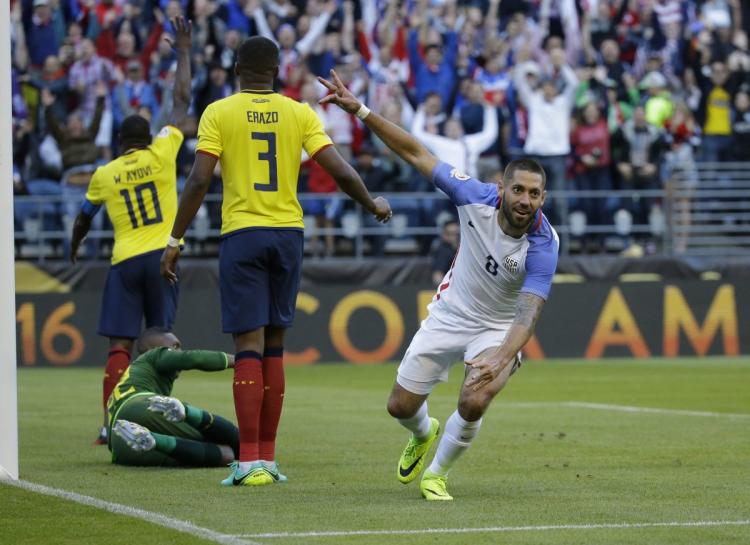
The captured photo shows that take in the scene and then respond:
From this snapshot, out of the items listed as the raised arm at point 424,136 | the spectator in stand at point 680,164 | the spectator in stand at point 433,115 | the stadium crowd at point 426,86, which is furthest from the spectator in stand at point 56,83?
the spectator in stand at point 680,164

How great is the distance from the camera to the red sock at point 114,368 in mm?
11633

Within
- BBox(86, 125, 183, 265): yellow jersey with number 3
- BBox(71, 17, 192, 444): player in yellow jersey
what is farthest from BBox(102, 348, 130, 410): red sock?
BBox(86, 125, 183, 265): yellow jersey with number 3

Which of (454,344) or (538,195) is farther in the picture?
(454,344)

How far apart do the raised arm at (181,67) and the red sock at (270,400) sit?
308 cm

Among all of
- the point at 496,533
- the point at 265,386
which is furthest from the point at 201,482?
the point at 496,533

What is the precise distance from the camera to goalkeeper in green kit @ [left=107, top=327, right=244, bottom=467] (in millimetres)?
9422

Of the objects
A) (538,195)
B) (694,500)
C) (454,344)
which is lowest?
(694,500)

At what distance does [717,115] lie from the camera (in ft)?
77.5

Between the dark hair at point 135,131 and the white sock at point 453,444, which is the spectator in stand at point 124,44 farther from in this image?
the white sock at point 453,444

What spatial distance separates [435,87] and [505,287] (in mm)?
14668

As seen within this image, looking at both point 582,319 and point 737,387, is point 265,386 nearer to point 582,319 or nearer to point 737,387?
point 737,387

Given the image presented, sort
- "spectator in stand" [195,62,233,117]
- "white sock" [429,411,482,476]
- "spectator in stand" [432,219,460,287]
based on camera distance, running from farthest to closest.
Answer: "spectator in stand" [195,62,233,117] < "spectator in stand" [432,219,460,287] < "white sock" [429,411,482,476]

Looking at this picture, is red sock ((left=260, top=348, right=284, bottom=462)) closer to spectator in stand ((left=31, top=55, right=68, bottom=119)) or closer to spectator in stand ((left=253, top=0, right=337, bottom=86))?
spectator in stand ((left=31, top=55, right=68, bottom=119))

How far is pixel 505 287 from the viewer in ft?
27.2
